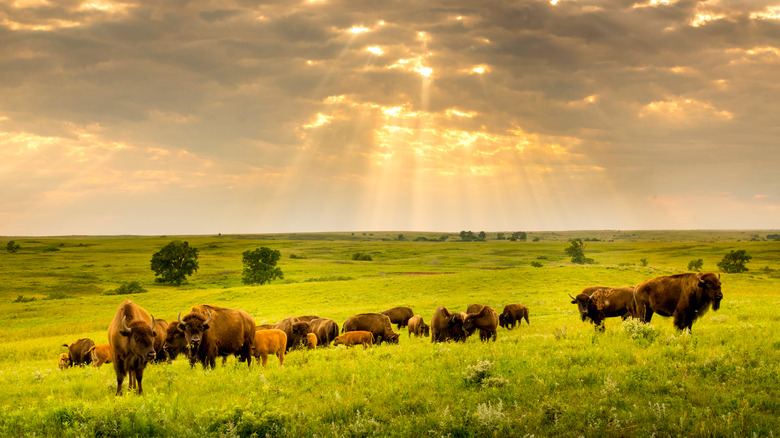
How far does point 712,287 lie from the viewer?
1427 centimetres

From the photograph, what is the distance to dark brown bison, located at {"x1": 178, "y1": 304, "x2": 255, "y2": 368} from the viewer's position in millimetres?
12196

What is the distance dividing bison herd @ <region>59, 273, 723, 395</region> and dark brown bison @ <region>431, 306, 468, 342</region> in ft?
0.14

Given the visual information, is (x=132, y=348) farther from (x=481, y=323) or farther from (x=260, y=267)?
(x=260, y=267)

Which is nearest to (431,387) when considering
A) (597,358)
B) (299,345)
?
(597,358)

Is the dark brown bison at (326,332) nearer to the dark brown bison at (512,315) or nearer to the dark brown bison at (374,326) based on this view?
the dark brown bison at (374,326)

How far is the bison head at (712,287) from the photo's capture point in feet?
46.4

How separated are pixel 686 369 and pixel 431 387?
531 centimetres

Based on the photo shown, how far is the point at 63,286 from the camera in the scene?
70.9 m

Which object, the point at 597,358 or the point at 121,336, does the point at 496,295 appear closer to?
the point at 597,358

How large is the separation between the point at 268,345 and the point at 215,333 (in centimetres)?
249

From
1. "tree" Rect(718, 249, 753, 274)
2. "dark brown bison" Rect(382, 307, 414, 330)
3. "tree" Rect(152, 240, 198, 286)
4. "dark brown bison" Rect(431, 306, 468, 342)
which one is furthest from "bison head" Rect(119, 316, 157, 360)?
"tree" Rect(718, 249, 753, 274)

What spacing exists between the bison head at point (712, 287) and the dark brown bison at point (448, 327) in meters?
8.42

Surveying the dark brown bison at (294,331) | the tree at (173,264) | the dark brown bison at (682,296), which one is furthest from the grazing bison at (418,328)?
the tree at (173,264)

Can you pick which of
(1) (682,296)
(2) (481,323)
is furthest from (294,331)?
(1) (682,296)
